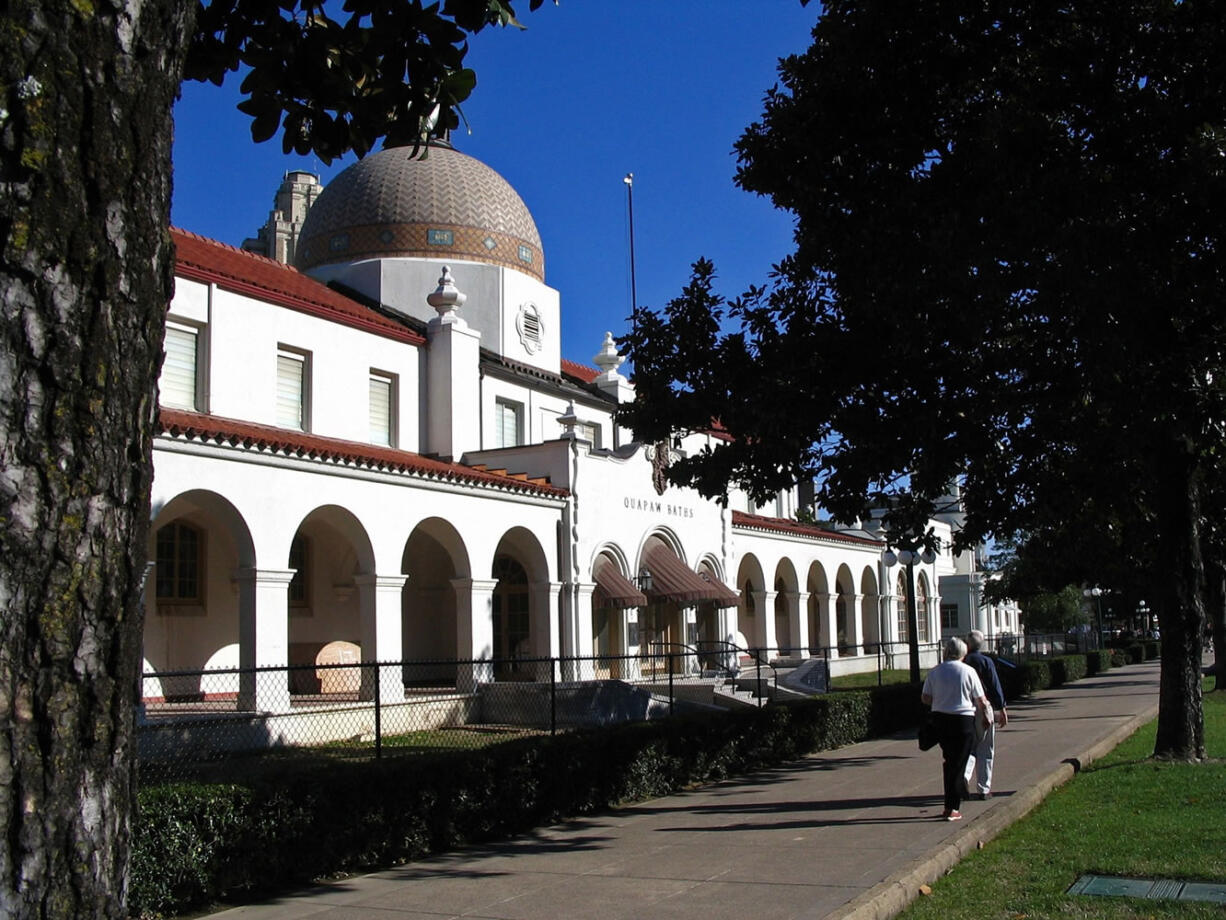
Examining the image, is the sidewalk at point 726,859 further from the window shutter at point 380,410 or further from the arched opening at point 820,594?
the arched opening at point 820,594

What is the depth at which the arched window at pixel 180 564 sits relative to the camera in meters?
21.8

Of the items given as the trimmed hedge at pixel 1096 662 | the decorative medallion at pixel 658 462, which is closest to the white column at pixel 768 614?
the decorative medallion at pixel 658 462

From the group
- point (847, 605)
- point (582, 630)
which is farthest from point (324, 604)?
point (847, 605)

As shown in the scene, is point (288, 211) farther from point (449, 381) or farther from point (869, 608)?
point (449, 381)

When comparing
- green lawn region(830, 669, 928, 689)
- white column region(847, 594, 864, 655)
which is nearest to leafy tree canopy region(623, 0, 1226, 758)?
green lawn region(830, 669, 928, 689)

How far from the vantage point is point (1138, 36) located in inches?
491

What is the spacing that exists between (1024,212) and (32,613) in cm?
1098

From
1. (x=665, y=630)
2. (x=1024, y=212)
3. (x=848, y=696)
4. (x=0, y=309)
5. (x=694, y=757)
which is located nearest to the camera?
(x=0, y=309)

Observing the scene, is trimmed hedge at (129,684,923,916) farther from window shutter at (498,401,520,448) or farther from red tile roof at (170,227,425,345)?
window shutter at (498,401,520,448)

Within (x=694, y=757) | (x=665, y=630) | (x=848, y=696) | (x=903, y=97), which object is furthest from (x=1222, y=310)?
(x=665, y=630)

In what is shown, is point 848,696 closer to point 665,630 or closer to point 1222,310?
point 1222,310

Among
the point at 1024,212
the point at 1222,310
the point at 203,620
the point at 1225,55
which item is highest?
the point at 1225,55

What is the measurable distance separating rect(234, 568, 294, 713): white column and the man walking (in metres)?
10.7

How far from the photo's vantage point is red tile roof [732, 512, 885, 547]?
3600cm
